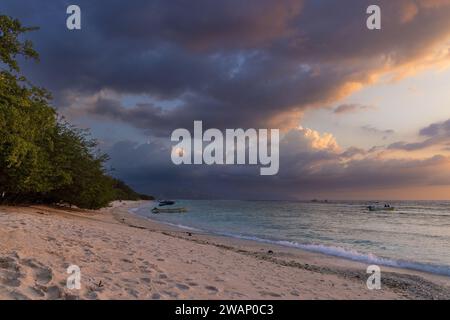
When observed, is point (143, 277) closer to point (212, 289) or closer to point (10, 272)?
point (212, 289)

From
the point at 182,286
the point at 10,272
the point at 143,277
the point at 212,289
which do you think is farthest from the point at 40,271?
the point at 212,289

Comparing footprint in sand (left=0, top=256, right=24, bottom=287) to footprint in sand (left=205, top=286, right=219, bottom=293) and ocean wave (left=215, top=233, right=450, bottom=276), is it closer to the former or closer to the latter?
footprint in sand (left=205, top=286, right=219, bottom=293)

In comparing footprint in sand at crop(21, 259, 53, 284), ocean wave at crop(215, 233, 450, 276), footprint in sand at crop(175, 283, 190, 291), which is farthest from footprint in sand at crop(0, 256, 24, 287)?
ocean wave at crop(215, 233, 450, 276)

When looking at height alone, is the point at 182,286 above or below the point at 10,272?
below

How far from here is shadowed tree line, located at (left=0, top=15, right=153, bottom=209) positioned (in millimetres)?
12625

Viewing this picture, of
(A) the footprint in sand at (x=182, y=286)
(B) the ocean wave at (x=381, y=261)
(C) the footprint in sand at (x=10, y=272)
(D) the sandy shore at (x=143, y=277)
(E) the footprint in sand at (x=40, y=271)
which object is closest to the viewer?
(C) the footprint in sand at (x=10, y=272)

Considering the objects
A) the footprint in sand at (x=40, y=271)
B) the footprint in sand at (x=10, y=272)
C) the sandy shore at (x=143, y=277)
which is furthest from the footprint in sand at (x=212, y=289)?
the footprint in sand at (x=10, y=272)

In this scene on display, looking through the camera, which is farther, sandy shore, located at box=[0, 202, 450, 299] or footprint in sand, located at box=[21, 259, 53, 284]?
footprint in sand, located at box=[21, 259, 53, 284]

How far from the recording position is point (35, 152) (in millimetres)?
17047

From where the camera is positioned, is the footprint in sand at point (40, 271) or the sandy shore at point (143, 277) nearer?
the sandy shore at point (143, 277)

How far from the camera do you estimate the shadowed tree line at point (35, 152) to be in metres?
12.6

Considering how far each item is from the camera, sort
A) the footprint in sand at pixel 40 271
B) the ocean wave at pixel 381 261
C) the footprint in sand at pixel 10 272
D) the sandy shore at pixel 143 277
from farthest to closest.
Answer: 1. the ocean wave at pixel 381 261
2. the footprint in sand at pixel 40 271
3. the sandy shore at pixel 143 277
4. the footprint in sand at pixel 10 272

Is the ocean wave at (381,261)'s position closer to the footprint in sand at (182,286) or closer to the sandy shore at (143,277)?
the sandy shore at (143,277)
